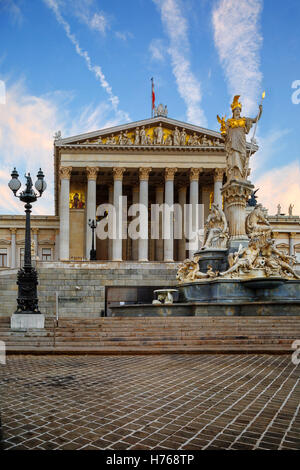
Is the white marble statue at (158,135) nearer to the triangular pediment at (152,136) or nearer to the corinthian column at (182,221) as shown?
the triangular pediment at (152,136)

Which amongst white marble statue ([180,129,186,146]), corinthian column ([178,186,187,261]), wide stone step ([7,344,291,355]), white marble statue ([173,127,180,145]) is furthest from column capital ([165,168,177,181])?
wide stone step ([7,344,291,355])

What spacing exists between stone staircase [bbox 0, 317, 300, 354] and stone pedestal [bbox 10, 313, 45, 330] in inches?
11.5

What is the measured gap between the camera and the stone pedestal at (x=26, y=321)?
13852mm

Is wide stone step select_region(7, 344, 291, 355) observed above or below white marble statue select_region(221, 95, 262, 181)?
below

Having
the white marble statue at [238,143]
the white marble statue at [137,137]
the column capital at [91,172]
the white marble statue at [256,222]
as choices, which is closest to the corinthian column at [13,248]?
the column capital at [91,172]

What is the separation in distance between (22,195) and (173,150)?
107 ft

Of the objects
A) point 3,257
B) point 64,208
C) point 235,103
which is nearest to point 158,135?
point 64,208

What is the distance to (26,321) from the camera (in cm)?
1395

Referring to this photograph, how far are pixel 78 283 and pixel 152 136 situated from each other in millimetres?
22145

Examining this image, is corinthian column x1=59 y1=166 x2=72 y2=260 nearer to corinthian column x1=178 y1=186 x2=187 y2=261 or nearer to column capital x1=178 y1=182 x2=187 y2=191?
corinthian column x1=178 y1=186 x2=187 y2=261

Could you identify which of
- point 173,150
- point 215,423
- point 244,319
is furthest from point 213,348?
point 173,150

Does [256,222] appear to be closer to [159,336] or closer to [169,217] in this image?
[159,336]

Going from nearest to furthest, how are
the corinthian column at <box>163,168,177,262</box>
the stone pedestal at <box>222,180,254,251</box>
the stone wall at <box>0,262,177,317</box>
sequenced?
1. the stone pedestal at <box>222,180,254,251</box>
2. the stone wall at <box>0,262,177,317</box>
3. the corinthian column at <box>163,168,177,262</box>

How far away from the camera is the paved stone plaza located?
4207 mm
